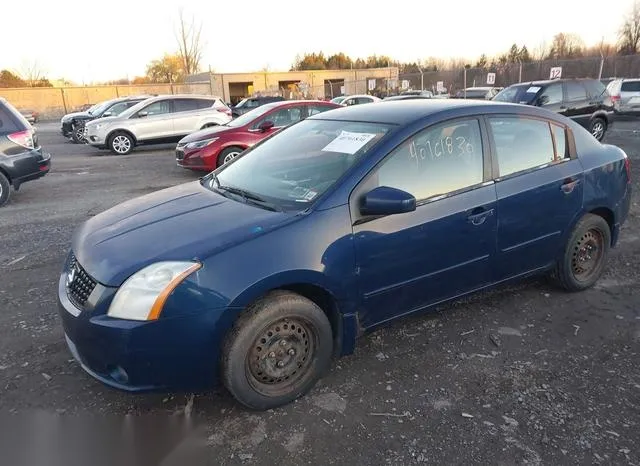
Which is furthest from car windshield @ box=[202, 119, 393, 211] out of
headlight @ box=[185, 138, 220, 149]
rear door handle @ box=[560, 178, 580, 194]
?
headlight @ box=[185, 138, 220, 149]

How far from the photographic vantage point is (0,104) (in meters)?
7.80

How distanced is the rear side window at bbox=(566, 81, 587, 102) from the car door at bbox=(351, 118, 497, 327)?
35.9ft

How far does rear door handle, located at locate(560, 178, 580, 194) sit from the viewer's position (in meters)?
3.81

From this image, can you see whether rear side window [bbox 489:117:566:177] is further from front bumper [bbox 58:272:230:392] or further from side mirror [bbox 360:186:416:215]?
front bumper [bbox 58:272:230:392]

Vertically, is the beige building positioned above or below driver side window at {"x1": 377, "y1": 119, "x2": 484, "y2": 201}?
above

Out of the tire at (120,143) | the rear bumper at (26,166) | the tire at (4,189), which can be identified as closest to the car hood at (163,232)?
the rear bumper at (26,166)

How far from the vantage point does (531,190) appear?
3.63 metres

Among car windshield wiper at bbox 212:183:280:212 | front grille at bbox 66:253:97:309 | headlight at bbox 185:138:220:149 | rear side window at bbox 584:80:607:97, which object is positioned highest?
rear side window at bbox 584:80:607:97

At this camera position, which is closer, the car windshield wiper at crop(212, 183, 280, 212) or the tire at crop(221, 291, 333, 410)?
the tire at crop(221, 291, 333, 410)

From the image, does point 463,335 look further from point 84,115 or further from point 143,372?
point 84,115

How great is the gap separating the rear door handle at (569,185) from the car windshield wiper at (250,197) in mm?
2298

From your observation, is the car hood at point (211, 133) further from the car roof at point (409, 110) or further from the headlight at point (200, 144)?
the car roof at point (409, 110)

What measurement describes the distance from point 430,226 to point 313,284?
0.90m

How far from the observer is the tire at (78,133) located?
1925 centimetres
